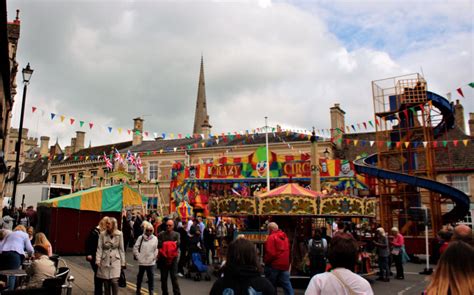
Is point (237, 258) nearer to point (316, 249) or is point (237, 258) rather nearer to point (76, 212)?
point (316, 249)

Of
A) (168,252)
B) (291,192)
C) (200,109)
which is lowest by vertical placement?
(168,252)

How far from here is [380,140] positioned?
19.7m

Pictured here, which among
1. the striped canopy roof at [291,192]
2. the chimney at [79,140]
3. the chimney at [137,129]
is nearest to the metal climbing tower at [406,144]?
the striped canopy roof at [291,192]

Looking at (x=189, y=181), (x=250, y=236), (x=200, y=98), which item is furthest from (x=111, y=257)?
(x=200, y=98)

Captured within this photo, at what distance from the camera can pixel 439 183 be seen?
1597cm

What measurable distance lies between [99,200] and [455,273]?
572 inches

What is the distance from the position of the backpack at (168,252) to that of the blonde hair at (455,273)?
564 cm

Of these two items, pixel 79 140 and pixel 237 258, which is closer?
pixel 237 258

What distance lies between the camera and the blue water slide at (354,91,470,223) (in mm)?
16078

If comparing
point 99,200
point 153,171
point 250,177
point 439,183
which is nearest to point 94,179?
point 153,171

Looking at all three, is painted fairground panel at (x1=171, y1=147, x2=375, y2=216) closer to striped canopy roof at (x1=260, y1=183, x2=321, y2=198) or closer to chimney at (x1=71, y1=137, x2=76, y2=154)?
striped canopy roof at (x1=260, y1=183, x2=321, y2=198)

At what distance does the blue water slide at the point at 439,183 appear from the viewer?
16078mm

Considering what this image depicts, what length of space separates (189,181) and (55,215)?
426 inches

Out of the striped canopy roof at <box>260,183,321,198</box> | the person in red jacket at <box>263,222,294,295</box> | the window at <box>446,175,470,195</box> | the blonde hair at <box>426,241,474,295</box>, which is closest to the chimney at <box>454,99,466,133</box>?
the window at <box>446,175,470,195</box>
